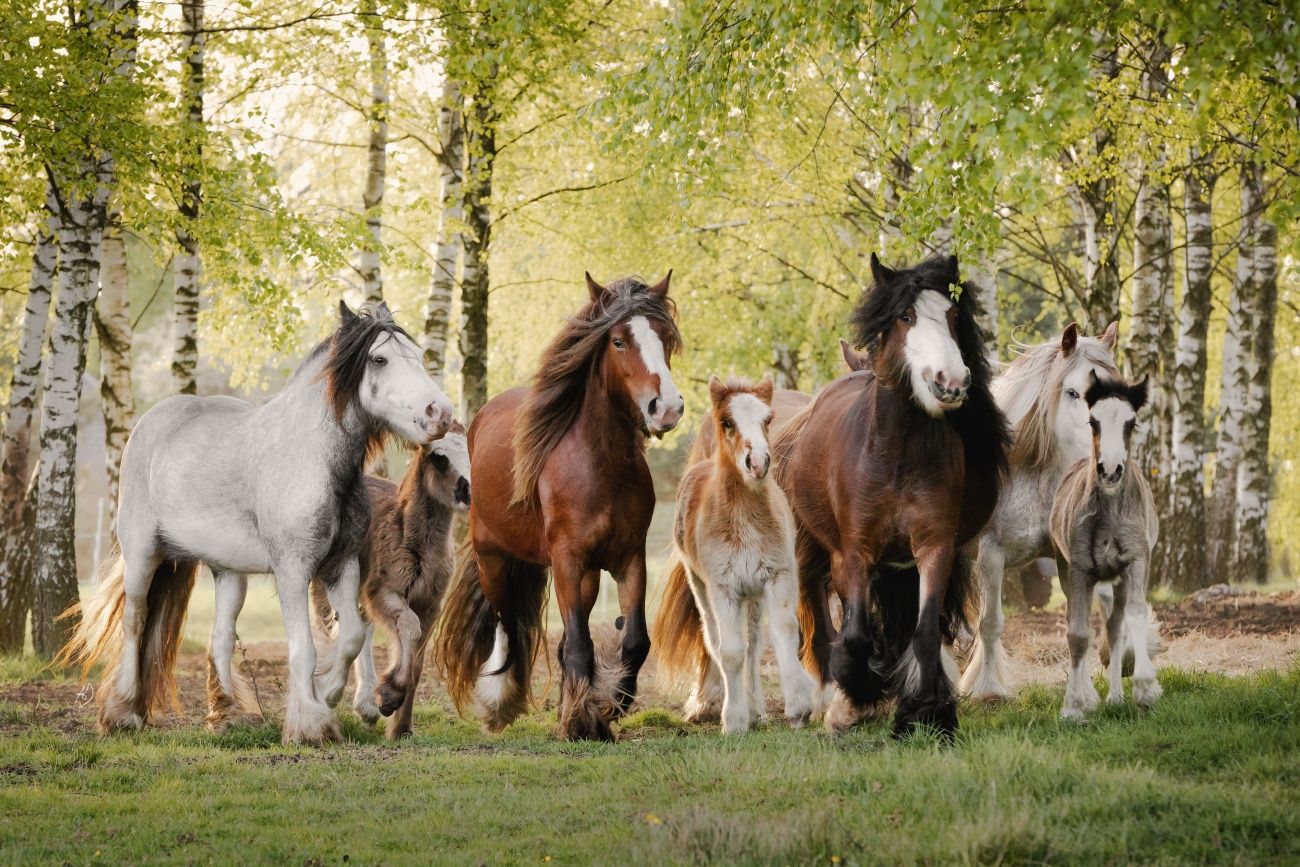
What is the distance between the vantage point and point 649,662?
1427 centimetres

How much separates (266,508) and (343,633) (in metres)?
0.93

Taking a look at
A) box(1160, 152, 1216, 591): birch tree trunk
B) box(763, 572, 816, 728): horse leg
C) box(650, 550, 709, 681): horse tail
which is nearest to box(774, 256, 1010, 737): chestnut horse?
box(763, 572, 816, 728): horse leg

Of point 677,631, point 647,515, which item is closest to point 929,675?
point 647,515

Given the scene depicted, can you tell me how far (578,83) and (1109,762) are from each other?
14480 millimetres

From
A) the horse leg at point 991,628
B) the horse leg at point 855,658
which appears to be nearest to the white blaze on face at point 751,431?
the horse leg at point 855,658

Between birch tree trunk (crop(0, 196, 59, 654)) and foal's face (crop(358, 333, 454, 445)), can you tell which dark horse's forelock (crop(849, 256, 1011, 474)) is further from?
birch tree trunk (crop(0, 196, 59, 654))

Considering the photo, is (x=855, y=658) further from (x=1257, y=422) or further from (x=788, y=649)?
(x=1257, y=422)

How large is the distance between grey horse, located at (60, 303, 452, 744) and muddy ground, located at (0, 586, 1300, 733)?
0.59 metres

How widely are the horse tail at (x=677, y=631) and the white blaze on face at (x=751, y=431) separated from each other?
199 cm

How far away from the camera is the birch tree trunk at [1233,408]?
65.7 ft

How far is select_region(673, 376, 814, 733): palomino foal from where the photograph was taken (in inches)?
326

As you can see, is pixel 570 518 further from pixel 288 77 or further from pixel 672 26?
pixel 288 77

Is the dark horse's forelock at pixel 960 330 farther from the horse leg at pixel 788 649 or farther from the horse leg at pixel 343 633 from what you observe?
the horse leg at pixel 343 633

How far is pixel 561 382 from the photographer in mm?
8555
